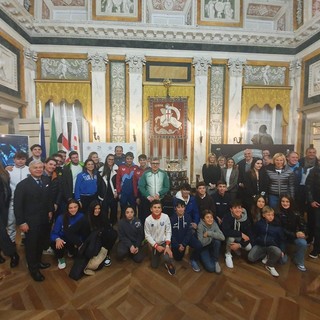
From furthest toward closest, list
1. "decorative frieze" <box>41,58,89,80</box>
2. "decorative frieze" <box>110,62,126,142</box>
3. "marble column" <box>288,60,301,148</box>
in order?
"marble column" <box>288,60,301,148</box>
"decorative frieze" <box>110,62,126,142</box>
"decorative frieze" <box>41,58,89,80</box>

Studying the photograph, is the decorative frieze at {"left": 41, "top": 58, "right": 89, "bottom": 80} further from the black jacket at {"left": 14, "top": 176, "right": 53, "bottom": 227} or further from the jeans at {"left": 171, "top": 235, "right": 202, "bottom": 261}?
the jeans at {"left": 171, "top": 235, "right": 202, "bottom": 261}

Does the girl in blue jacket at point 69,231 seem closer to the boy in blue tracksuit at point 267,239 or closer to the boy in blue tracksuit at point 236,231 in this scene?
the boy in blue tracksuit at point 236,231

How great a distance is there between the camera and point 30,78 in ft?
23.7

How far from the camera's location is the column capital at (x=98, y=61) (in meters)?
7.32

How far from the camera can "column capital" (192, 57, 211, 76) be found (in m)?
7.58

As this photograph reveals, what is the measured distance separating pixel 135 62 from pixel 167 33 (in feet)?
5.04

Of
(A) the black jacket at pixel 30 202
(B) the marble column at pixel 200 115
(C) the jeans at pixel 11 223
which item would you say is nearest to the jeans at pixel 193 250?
(A) the black jacket at pixel 30 202

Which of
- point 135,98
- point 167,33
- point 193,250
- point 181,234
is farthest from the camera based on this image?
point 135,98

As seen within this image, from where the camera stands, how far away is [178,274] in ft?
9.96

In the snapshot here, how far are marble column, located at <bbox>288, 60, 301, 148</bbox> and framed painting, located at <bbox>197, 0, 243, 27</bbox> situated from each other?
2.76 meters

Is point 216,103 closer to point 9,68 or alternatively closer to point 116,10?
point 116,10

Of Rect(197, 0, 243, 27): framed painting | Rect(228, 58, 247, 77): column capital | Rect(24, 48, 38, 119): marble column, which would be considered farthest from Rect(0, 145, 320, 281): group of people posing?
Rect(197, 0, 243, 27): framed painting

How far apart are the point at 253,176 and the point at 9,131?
7142 mm

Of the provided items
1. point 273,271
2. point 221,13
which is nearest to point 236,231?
point 273,271
